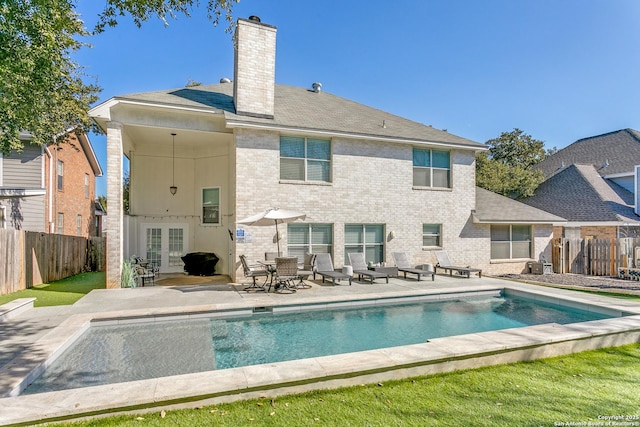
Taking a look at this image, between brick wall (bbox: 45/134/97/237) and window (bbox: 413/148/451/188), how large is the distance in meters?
17.7

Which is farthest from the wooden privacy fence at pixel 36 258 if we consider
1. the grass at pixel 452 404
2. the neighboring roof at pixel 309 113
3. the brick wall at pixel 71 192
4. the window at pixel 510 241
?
the window at pixel 510 241

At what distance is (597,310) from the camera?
8391 millimetres

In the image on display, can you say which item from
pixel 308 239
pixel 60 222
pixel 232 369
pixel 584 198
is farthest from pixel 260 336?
pixel 584 198

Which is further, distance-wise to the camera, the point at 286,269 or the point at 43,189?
the point at 43,189

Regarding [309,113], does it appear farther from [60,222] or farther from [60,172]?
[60,222]

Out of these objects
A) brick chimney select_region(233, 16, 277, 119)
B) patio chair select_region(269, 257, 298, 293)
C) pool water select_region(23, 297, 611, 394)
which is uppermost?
brick chimney select_region(233, 16, 277, 119)

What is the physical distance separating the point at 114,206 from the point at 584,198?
25946 millimetres

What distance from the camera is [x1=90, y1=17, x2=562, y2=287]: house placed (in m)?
11.6

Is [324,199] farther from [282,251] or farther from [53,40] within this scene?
[53,40]

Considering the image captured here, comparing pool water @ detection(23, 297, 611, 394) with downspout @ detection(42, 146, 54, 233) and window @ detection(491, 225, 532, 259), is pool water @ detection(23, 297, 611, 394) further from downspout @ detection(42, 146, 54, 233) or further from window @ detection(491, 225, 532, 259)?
downspout @ detection(42, 146, 54, 233)

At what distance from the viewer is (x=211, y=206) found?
15.0 m

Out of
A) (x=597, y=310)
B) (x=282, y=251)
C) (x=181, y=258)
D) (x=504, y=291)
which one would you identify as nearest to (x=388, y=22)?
(x=282, y=251)

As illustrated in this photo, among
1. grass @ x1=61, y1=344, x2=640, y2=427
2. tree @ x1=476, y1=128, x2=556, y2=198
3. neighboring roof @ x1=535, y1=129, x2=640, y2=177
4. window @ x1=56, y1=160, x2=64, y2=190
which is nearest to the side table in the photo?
grass @ x1=61, y1=344, x2=640, y2=427

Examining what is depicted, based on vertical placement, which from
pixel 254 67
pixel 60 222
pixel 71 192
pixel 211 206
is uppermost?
pixel 254 67
